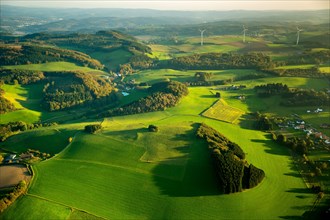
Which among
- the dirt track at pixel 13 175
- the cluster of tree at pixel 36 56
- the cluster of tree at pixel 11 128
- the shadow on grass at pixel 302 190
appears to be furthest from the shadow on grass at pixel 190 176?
the cluster of tree at pixel 36 56

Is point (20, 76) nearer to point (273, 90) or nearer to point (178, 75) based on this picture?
point (178, 75)

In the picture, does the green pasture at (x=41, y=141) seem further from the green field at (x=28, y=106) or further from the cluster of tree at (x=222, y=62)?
the cluster of tree at (x=222, y=62)

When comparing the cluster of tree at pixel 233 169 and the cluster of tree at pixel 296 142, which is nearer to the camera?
the cluster of tree at pixel 233 169

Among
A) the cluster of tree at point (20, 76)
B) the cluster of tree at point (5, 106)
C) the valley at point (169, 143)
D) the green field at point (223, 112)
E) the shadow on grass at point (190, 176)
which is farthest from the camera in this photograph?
the cluster of tree at point (20, 76)

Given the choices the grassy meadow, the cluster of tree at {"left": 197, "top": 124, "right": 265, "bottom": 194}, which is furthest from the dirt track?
the cluster of tree at {"left": 197, "top": 124, "right": 265, "bottom": 194}

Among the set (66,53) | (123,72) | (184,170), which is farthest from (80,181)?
(66,53)

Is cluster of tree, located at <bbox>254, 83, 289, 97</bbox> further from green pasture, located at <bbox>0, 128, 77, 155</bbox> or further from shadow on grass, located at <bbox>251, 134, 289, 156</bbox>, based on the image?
green pasture, located at <bbox>0, 128, 77, 155</bbox>

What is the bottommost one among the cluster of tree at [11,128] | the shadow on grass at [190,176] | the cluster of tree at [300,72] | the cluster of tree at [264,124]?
the shadow on grass at [190,176]
